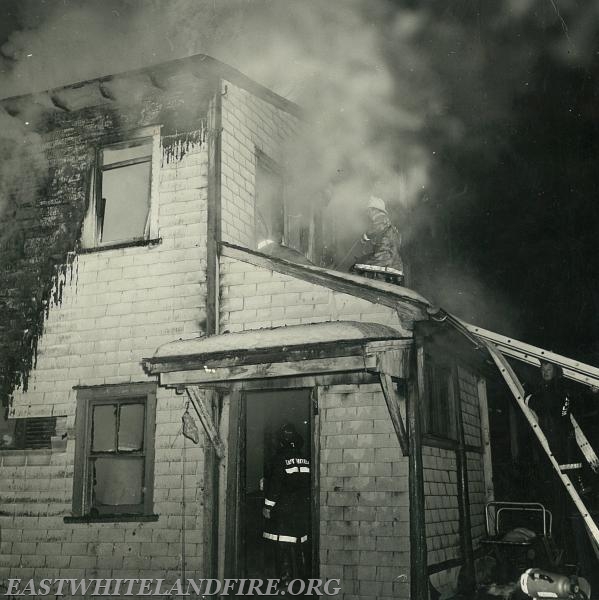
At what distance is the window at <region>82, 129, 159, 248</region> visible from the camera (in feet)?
29.0

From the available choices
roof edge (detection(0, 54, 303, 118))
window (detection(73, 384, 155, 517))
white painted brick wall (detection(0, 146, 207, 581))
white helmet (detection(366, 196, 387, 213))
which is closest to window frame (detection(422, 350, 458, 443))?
white helmet (detection(366, 196, 387, 213))

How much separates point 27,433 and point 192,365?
10.2 ft

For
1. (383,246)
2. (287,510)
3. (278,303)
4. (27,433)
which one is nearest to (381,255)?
(383,246)

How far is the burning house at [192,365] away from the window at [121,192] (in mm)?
29

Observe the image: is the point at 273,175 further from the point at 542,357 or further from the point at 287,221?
the point at 542,357

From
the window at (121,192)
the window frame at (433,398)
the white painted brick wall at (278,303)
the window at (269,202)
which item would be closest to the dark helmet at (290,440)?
the white painted brick wall at (278,303)

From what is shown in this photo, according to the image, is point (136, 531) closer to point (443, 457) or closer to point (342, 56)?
point (443, 457)

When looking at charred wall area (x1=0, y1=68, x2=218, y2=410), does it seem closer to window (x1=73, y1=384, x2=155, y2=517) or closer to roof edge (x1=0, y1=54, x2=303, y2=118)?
roof edge (x1=0, y1=54, x2=303, y2=118)

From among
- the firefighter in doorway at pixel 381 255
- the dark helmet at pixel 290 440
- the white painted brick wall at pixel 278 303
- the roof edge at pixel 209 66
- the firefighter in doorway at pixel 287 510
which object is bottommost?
the firefighter in doorway at pixel 287 510

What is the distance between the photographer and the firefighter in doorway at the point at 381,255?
8773 mm

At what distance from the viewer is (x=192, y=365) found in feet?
22.5

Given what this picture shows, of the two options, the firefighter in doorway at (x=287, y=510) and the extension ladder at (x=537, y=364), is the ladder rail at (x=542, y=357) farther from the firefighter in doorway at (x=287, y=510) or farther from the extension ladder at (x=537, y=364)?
the firefighter in doorway at (x=287, y=510)

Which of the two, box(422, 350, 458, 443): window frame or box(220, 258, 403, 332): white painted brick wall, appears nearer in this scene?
box(220, 258, 403, 332): white painted brick wall

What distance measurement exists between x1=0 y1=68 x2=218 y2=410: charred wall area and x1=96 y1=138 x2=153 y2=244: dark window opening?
193 mm
